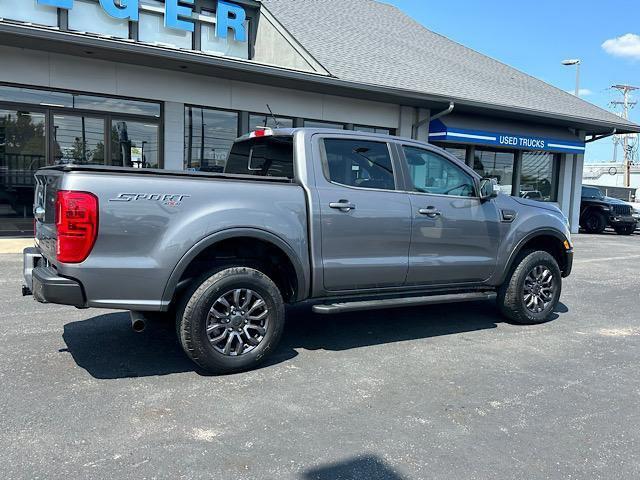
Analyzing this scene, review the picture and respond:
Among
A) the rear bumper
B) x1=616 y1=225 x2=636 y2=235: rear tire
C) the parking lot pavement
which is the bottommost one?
the parking lot pavement

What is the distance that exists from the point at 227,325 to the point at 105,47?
7673 millimetres

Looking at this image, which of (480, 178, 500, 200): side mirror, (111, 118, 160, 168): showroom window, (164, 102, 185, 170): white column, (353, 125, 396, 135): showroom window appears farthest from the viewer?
(353, 125, 396, 135): showroom window

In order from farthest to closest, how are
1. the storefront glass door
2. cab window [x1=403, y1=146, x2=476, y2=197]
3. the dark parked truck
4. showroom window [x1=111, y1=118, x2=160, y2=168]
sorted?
showroom window [x1=111, y1=118, x2=160, y2=168], the storefront glass door, cab window [x1=403, y1=146, x2=476, y2=197], the dark parked truck

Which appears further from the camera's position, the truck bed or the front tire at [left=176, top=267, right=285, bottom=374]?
the front tire at [left=176, top=267, right=285, bottom=374]

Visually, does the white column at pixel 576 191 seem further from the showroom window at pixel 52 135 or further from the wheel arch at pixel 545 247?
the showroom window at pixel 52 135

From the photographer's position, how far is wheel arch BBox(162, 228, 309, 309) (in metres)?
4.02

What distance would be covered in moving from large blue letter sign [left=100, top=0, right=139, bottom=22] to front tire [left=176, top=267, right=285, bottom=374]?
37.6 feet

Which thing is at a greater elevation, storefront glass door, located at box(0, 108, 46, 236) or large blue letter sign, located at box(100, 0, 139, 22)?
large blue letter sign, located at box(100, 0, 139, 22)

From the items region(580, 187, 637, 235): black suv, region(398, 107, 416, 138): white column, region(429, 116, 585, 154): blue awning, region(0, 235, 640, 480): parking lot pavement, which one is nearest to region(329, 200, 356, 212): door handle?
region(0, 235, 640, 480): parking lot pavement

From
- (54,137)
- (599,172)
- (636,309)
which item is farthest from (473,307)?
(599,172)

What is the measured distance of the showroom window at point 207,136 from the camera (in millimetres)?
12422

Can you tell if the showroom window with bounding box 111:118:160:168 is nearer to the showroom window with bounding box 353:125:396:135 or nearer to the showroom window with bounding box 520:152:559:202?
the showroom window with bounding box 353:125:396:135

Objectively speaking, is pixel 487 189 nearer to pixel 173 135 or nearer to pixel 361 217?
pixel 361 217

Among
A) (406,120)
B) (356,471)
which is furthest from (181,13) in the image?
(356,471)
